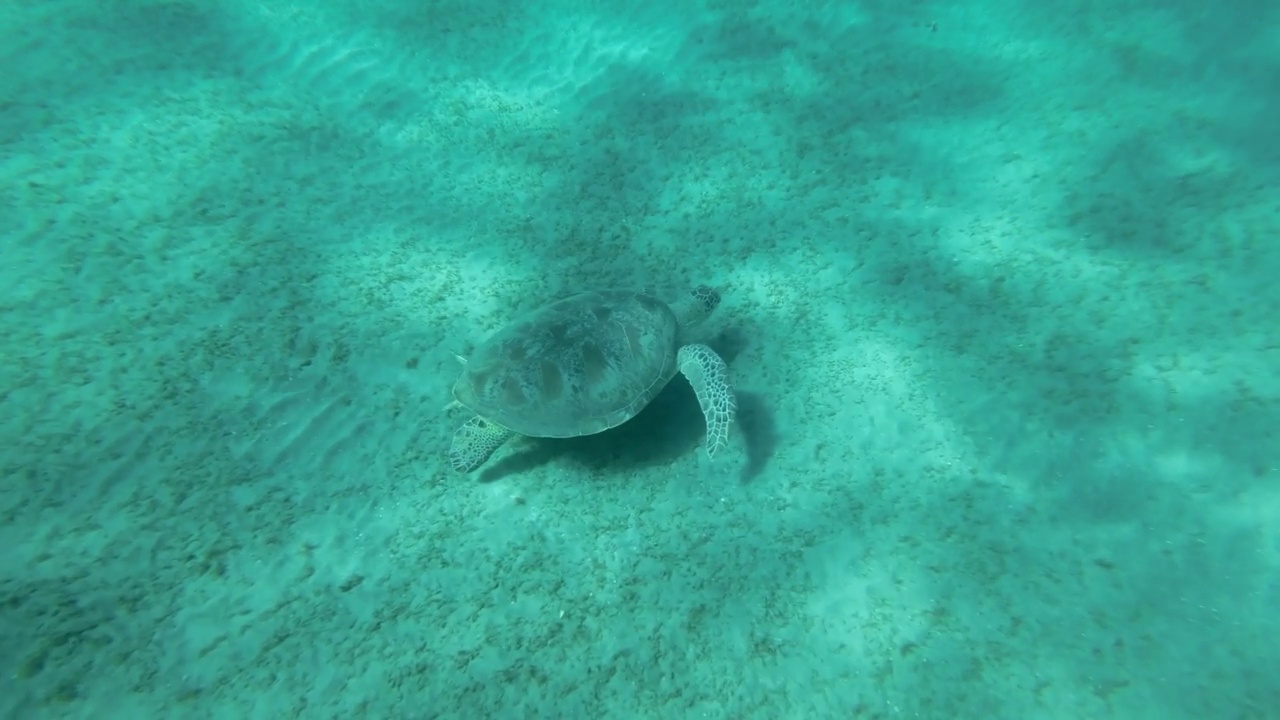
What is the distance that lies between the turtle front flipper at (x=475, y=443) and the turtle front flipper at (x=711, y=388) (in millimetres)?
1717

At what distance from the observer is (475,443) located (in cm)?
491

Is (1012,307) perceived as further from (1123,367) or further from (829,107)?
(829,107)

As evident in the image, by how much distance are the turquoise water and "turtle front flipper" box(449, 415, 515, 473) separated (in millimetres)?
228

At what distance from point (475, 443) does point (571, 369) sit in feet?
3.55

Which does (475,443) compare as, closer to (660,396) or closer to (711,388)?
(660,396)

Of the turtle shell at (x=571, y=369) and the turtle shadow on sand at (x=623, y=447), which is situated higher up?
the turtle shell at (x=571, y=369)

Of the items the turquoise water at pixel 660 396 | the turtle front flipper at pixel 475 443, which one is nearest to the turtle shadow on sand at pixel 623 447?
the turquoise water at pixel 660 396

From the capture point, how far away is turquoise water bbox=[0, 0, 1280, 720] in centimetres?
376

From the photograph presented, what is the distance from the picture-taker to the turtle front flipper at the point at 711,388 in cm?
481

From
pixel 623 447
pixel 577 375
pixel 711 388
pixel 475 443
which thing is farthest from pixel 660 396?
pixel 475 443

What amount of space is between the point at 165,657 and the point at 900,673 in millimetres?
4758

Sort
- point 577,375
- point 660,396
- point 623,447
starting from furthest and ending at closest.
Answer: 1. point 660,396
2. point 623,447
3. point 577,375

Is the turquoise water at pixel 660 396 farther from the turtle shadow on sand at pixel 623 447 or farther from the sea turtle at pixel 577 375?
the sea turtle at pixel 577 375

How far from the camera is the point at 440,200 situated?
7172 millimetres
